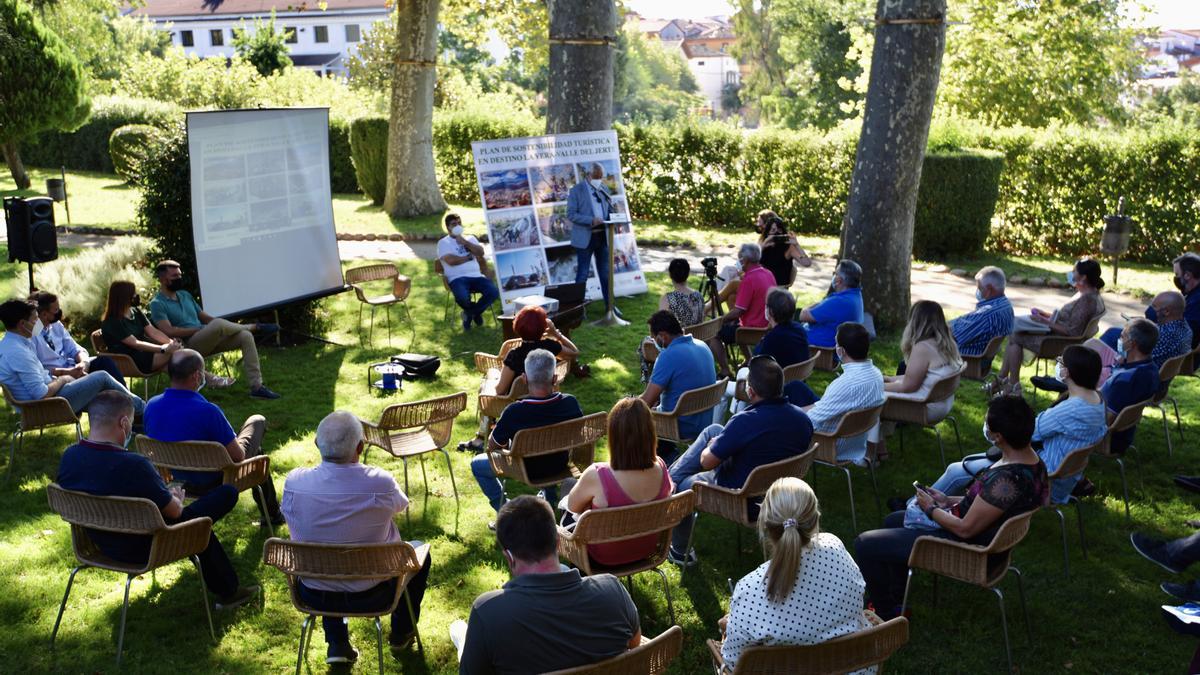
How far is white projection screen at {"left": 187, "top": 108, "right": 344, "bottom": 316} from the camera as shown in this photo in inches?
374

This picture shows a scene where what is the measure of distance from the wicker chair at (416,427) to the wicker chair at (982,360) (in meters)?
4.18

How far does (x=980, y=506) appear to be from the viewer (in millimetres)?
4676

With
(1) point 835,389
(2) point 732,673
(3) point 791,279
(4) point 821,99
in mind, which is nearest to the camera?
(2) point 732,673

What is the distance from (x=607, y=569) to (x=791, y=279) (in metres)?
6.12

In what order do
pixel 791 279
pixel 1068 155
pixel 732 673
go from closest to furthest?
pixel 732 673 → pixel 791 279 → pixel 1068 155

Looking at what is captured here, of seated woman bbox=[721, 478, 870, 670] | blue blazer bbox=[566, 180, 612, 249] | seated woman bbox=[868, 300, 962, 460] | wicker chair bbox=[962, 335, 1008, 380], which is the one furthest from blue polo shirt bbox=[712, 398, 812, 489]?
blue blazer bbox=[566, 180, 612, 249]

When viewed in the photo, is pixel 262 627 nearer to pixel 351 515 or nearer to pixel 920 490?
pixel 351 515

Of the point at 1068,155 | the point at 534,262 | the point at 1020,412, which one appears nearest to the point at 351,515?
the point at 1020,412

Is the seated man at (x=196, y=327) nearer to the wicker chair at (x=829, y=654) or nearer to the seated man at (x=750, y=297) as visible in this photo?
the seated man at (x=750, y=297)

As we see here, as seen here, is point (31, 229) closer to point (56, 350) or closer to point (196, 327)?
point (196, 327)

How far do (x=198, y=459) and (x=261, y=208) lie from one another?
4981 mm

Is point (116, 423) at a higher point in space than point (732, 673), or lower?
higher

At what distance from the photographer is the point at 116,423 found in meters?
4.83

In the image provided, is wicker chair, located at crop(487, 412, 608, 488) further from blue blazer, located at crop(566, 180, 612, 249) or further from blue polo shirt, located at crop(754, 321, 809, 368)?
blue blazer, located at crop(566, 180, 612, 249)
